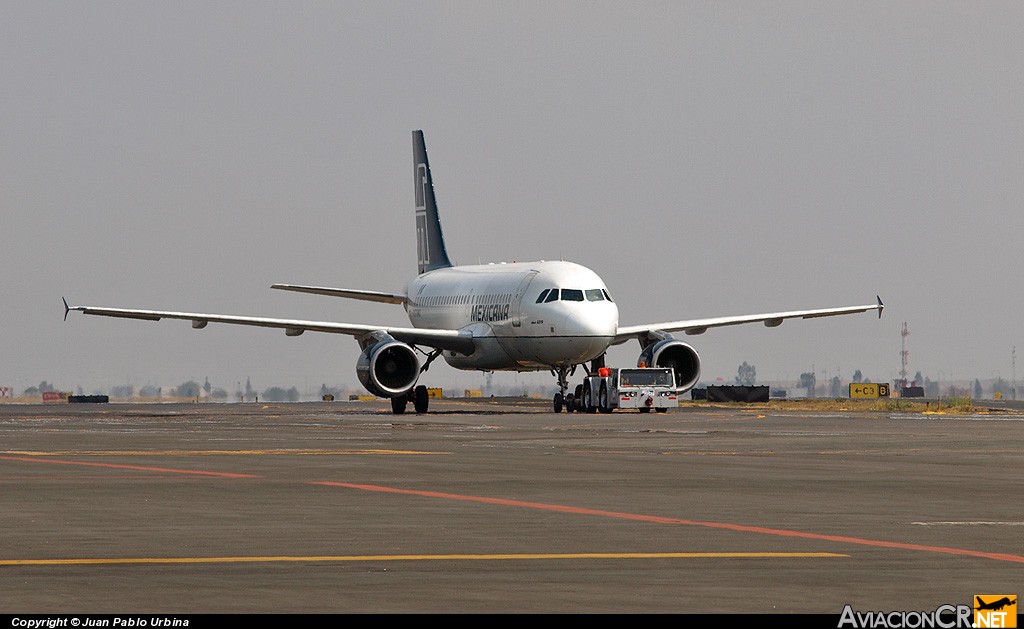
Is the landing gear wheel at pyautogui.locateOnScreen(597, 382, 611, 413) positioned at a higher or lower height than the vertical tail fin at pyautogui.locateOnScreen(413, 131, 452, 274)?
lower

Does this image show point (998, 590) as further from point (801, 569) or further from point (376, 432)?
point (376, 432)

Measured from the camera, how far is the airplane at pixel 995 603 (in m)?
11.3

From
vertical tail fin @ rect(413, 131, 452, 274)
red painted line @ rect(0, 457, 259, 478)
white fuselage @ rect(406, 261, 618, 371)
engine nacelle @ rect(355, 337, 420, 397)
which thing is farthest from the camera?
vertical tail fin @ rect(413, 131, 452, 274)

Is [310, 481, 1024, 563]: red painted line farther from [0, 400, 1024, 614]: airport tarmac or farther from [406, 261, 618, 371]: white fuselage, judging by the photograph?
[406, 261, 618, 371]: white fuselage

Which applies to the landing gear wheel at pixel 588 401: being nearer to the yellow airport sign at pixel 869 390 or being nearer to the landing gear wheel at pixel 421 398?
the landing gear wheel at pixel 421 398

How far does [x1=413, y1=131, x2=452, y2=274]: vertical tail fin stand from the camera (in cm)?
8588

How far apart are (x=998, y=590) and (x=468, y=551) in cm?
451

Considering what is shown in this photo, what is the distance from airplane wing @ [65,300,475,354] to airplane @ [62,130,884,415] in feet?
0.11

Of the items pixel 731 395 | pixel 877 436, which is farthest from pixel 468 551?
pixel 731 395

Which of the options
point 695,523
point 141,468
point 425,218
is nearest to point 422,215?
point 425,218

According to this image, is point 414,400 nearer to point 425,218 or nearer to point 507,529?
point 425,218

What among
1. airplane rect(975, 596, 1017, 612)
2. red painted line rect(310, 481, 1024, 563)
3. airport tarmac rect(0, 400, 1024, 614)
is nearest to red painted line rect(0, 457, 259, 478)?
airport tarmac rect(0, 400, 1024, 614)

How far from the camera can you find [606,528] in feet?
57.9

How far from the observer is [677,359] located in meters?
69.8
